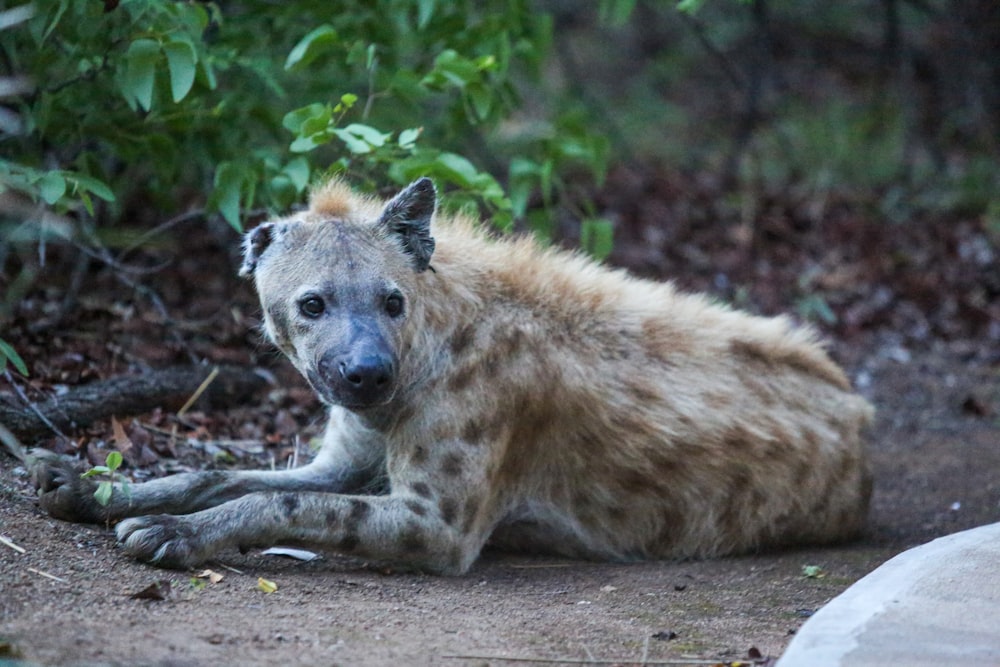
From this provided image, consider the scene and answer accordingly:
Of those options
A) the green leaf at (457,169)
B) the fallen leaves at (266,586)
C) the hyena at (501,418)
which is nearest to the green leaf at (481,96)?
the green leaf at (457,169)

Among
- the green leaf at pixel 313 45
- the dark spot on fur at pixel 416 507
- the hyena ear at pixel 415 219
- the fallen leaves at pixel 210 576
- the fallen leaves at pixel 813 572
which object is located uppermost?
the green leaf at pixel 313 45

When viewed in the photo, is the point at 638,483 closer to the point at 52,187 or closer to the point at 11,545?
the point at 11,545

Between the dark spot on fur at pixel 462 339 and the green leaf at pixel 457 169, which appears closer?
the dark spot on fur at pixel 462 339

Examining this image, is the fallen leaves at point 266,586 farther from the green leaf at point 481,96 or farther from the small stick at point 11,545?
the green leaf at point 481,96

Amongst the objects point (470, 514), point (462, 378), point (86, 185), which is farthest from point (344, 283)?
point (86, 185)

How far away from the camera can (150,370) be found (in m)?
5.72

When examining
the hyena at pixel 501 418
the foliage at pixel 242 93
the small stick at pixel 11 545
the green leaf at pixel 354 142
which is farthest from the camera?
the green leaf at pixel 354 142

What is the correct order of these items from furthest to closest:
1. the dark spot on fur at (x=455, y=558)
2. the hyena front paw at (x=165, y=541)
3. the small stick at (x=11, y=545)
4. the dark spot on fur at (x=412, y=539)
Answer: the dark spot on fur at (x=455, y=558) < the dark spot on fur at (x=412, y=539) < the hyena front paw at (x=165, y=541) < the small stick at (x=11, y=545)

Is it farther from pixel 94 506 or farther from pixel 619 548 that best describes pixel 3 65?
pixel 619 548

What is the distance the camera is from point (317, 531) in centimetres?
415

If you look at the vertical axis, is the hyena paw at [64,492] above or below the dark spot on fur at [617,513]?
above

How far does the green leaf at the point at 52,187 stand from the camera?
424cm

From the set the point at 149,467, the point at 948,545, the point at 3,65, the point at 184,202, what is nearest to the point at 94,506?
the point at 149,467

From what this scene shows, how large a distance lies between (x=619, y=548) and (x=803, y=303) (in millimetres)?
3870
